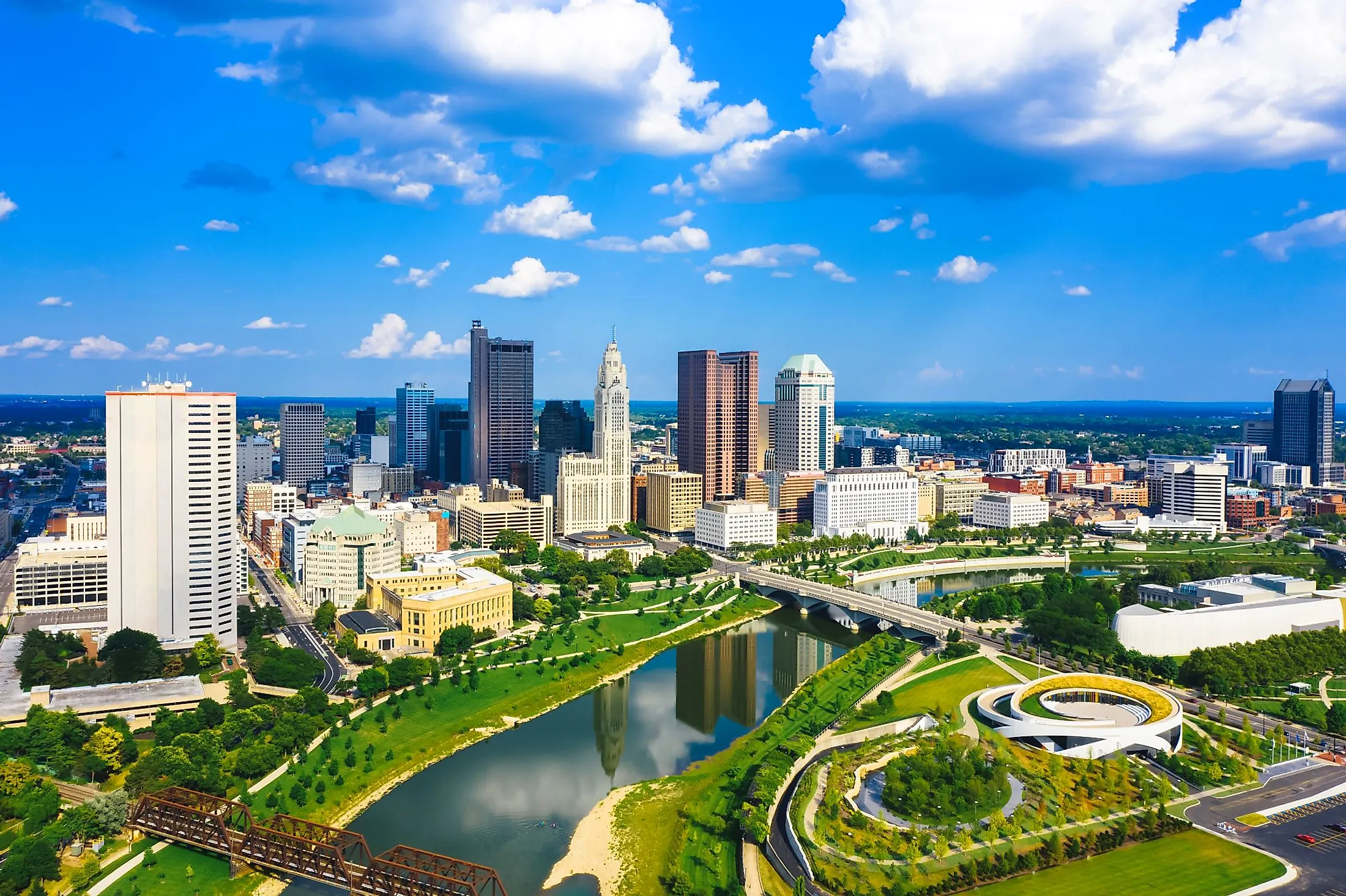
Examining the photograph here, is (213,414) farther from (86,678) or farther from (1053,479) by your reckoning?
(1053,479)

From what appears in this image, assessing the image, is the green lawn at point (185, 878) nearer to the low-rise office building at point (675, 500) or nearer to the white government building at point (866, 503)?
the low-rise office building at point (675, 500)

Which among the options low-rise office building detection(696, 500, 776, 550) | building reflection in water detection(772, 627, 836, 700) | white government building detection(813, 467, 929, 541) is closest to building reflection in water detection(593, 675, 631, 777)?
building reflection in water detection(772, 627, 836, 700)

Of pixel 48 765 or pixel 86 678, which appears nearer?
pixel 48 765

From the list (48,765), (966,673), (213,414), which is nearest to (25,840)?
(48,765)

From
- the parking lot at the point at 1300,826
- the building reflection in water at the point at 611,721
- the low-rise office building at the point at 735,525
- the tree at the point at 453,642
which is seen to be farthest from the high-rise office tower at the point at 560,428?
the parking lot at the point at 1300,826

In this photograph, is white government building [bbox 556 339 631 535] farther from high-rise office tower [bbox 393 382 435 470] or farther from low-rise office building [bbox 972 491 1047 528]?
high-rise office tower [bbox 393 382 435 470]

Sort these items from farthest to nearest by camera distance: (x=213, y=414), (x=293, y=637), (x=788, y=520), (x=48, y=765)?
(x=788, y=520) → (x=293, y=637) → (x=213, y=414) → (x=48, y=765)
